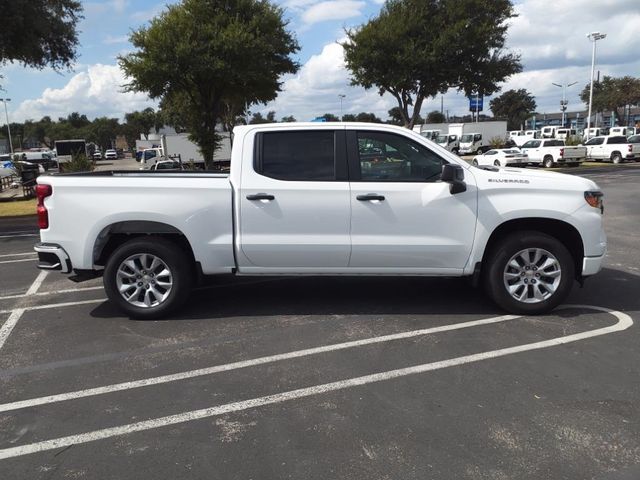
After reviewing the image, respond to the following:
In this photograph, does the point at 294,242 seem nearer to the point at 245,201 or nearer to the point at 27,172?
the point at 245,201

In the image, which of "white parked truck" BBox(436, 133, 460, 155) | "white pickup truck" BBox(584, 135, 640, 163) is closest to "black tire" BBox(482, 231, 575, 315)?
"white pickup truck" BBox(584, 135, 640, 163)

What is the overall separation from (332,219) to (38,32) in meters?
13.5

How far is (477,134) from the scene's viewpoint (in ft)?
171

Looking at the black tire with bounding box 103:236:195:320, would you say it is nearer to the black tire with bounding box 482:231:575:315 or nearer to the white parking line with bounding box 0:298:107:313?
the white parking line with bounding box 0:298:107:313

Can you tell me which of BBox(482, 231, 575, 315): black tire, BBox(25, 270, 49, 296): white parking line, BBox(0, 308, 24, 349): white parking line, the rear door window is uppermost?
the rear door window

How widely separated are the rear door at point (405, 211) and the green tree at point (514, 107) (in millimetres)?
104998

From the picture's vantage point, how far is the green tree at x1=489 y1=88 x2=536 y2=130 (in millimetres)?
103000

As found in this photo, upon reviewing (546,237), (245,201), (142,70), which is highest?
(142,70)

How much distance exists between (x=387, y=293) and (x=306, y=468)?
3424 mm

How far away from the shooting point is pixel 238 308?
5742 mm

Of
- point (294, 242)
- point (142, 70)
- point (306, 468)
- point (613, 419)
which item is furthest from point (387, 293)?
point (142, 70)

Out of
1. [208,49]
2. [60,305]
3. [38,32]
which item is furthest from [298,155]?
[208,49]

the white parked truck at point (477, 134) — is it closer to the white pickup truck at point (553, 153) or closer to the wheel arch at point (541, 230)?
the white pickup truck at point (553, 153)

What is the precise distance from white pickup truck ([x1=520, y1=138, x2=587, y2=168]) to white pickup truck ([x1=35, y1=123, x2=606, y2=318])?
93.7 ft
